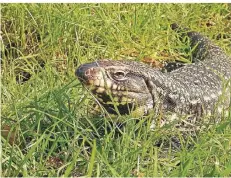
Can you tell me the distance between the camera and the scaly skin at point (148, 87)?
14.4ft

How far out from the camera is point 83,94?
472 centimetres

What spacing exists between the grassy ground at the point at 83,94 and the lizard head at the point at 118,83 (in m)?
0.11

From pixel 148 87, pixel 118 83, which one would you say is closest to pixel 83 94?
pixel 118 83

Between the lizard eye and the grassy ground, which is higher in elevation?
the lizard eye

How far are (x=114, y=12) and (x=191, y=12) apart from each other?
1240 mm

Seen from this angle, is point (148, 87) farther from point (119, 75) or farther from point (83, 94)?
point (83, 94)

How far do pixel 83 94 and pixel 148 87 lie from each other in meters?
0.49

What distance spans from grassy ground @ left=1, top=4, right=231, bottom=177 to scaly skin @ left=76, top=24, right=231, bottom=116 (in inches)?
5.3

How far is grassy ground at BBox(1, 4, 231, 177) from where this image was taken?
145 inches

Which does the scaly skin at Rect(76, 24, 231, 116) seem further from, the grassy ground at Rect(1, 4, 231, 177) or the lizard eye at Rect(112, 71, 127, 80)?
the grassy ground at Rect(1, 4, 231, 177)

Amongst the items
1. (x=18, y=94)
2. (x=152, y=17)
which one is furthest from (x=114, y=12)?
(x=18, y=94)

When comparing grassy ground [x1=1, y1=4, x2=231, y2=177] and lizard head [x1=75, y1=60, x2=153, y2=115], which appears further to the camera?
lizard head [x1=75, y1=60, x2=153, y2=115]

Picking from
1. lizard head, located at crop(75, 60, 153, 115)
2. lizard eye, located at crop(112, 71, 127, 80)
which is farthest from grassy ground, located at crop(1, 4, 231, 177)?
lizard eye, located at crop(112, 71, 127, 80)

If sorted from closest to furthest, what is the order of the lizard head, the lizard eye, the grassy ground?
1. the grassy ground
2. the lizard head
3. the lizard eye
